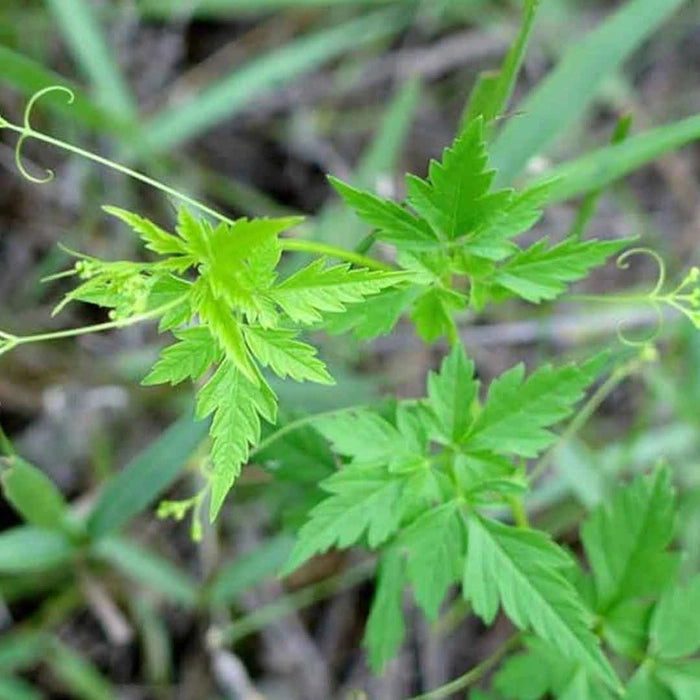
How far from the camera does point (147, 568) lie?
205 cm

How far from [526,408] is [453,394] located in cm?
9

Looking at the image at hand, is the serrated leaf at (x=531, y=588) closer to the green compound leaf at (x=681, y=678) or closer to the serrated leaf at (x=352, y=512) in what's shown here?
the serrated leaf at (x=352, y=512)

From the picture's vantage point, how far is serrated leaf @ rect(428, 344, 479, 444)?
4.37 feet

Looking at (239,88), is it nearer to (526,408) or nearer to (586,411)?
(586,411)

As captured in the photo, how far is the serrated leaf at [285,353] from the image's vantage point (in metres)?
1.13

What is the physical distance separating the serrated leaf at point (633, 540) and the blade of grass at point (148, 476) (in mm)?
607

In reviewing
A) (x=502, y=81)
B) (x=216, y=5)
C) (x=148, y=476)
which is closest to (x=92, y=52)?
(x=216, y=5)

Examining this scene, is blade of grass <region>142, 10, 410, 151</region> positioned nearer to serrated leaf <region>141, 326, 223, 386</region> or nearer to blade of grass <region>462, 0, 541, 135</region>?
blade of grass <region>462, 0, 541, 135</region>

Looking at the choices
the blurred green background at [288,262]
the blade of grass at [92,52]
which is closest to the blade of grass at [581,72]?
the blurred green background at [288,262]

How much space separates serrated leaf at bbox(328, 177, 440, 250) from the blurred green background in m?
0.53

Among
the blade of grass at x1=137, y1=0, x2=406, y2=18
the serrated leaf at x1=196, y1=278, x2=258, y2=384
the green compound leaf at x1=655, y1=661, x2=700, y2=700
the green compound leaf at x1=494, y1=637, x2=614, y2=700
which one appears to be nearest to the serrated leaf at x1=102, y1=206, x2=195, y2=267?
the serrated leaf at x1=196, y1=278, x2=258, y2=384

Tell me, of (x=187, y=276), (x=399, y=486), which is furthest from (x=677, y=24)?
(x=399, y=486)

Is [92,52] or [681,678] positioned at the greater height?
[92,52]

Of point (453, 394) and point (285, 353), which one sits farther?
point (453, 394)
